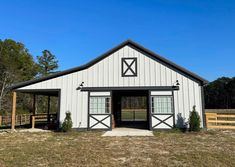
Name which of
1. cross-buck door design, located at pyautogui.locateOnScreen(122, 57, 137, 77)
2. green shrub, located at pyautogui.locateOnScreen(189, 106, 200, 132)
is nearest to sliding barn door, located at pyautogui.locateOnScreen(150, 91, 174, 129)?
A: green shrub, located at pyautogui.locateOnScreen(189, 106, 200, 132)

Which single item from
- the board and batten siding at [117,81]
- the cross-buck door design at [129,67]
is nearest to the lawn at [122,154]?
the board and batten siding at [117,81]

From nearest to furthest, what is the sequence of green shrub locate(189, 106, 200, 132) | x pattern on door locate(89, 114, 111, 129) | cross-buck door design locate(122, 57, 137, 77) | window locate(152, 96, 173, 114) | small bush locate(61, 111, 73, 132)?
green shrub locate(189, 106, 200, 132) → small bush locate(61, 111, 73, 132) → window locate(152, 96, 173, 114) → x pattern on door locate(89, 114, 111, 129) → cross-buck door design locate(122, 57, 137, 77)

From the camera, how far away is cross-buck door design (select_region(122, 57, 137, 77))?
12.8 m

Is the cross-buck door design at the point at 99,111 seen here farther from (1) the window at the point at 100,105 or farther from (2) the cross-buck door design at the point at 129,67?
(2) the cross-buck door design at the point at 129,67

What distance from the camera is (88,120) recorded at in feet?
41.2

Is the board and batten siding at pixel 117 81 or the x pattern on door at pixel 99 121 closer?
the board and batten siding at pixel 117 81

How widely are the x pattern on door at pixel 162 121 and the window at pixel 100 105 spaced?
9.56 ft

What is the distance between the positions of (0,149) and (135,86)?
312 inches

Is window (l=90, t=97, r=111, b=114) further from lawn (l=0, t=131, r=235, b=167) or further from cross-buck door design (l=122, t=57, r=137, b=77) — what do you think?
lawn (l=0, t=131, r=235, b=167)

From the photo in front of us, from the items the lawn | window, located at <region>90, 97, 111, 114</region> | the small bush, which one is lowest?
the lawn

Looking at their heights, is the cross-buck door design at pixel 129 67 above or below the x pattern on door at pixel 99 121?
above

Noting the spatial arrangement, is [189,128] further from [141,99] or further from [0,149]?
[141,99]

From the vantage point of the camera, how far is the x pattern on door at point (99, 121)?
12531 millimetres

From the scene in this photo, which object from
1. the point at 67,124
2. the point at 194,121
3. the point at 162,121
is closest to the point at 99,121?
the point at 67,124
